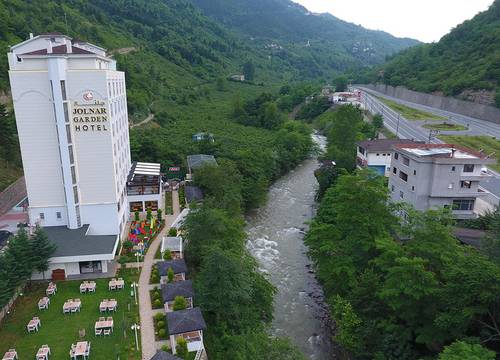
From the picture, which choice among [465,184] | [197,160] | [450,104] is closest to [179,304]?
[465,184]

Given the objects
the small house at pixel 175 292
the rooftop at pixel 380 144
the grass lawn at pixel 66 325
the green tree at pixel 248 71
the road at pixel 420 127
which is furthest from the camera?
the green tree at pixel 248 71

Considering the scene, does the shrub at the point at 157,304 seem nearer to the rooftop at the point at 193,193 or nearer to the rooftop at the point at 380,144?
the rooftop at the point at 193,193

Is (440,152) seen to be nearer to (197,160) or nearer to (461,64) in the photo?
(197,160)

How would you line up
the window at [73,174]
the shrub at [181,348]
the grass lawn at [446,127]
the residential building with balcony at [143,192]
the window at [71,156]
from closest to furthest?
1. the shrub at [181,348]
2. the window at [71,156]
3. the window at [73,174]
4. the residential building with balcony at [143,192]
5. the grass lawn at [446,127]

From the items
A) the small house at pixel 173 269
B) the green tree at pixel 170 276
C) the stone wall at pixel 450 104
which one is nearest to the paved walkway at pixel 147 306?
the small house at pixel 173 269

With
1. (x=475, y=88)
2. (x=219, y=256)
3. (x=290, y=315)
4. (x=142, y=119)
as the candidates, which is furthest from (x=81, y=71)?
(x=475, y=88)

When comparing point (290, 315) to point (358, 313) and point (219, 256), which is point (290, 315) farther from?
point (219, 256)
